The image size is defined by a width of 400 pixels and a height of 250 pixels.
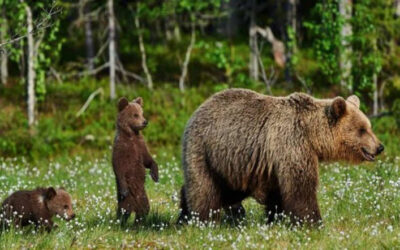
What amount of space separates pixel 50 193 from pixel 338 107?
11.4 feet

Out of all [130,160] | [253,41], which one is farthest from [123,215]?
[253,41]

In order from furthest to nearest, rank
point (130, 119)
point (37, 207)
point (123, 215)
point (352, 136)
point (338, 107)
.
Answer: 1. point (130, 119)
2. point (123, 215)
3. point (37, 207)
4. point (352, 136)
5. point (338, 107)

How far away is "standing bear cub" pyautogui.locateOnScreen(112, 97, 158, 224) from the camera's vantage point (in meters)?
9.16

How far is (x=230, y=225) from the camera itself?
891cm

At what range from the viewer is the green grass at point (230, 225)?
24.7 ft

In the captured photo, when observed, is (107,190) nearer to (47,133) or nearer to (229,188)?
(229,188)

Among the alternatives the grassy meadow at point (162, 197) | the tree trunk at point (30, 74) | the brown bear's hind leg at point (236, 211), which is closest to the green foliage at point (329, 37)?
the grassy meadow at point (162, 197)

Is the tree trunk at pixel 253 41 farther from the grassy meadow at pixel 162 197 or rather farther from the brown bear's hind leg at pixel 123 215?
the brown bear's hind leg at pixel 123 215

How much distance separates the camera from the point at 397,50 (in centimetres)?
2770

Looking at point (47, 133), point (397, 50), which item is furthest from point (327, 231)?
point (397, 50)

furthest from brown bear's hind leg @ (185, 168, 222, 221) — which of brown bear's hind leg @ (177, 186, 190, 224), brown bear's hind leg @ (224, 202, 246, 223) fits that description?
brown bear's hind leg @ (224, 202, 246, 223)

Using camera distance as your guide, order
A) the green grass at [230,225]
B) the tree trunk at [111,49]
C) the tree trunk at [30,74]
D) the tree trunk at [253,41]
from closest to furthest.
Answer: the green grass at [230,225]
the tree trunk at [30,74]
the tree trunk at [111,49]
the tree trunk at [253,41]

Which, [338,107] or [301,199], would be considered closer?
[301,199]

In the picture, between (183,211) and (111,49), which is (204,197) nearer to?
(183,211)
